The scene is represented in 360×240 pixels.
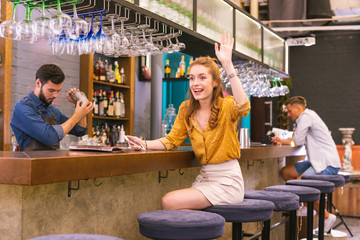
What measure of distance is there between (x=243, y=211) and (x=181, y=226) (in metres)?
0.54

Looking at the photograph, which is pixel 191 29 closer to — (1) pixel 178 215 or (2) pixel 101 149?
(2) pixel 101 149

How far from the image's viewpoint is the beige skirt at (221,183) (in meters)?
2.51

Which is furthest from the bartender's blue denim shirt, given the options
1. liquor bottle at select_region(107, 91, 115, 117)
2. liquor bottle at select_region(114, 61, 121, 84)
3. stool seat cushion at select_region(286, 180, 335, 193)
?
liquor bottle at select_region(114, 61, 121, 84)

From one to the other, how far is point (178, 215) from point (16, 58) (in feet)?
10.3

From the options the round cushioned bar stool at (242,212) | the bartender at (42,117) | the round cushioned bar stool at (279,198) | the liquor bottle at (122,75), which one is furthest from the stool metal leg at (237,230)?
the liquor bottle at (122,75)

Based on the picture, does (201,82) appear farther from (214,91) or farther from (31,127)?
(31,127)

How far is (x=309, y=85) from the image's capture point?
10.4 meters

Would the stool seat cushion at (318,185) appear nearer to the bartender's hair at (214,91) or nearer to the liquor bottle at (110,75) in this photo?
the bartender's hair at (214,91)

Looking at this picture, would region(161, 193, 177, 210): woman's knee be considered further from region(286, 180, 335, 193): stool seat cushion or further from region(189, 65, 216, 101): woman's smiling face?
region(286, 180, 335, 193): stool seat cushion

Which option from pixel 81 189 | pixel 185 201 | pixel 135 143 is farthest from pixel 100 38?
pixel 185 201

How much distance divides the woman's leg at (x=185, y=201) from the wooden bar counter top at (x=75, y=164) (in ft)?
0.55

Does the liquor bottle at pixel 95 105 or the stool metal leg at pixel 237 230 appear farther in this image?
the liquor bottle at pixel 95 105

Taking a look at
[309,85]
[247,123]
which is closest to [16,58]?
[247,123]

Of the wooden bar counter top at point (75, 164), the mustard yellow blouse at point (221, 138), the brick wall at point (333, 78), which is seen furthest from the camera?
the brick wall at point (333, 78)
